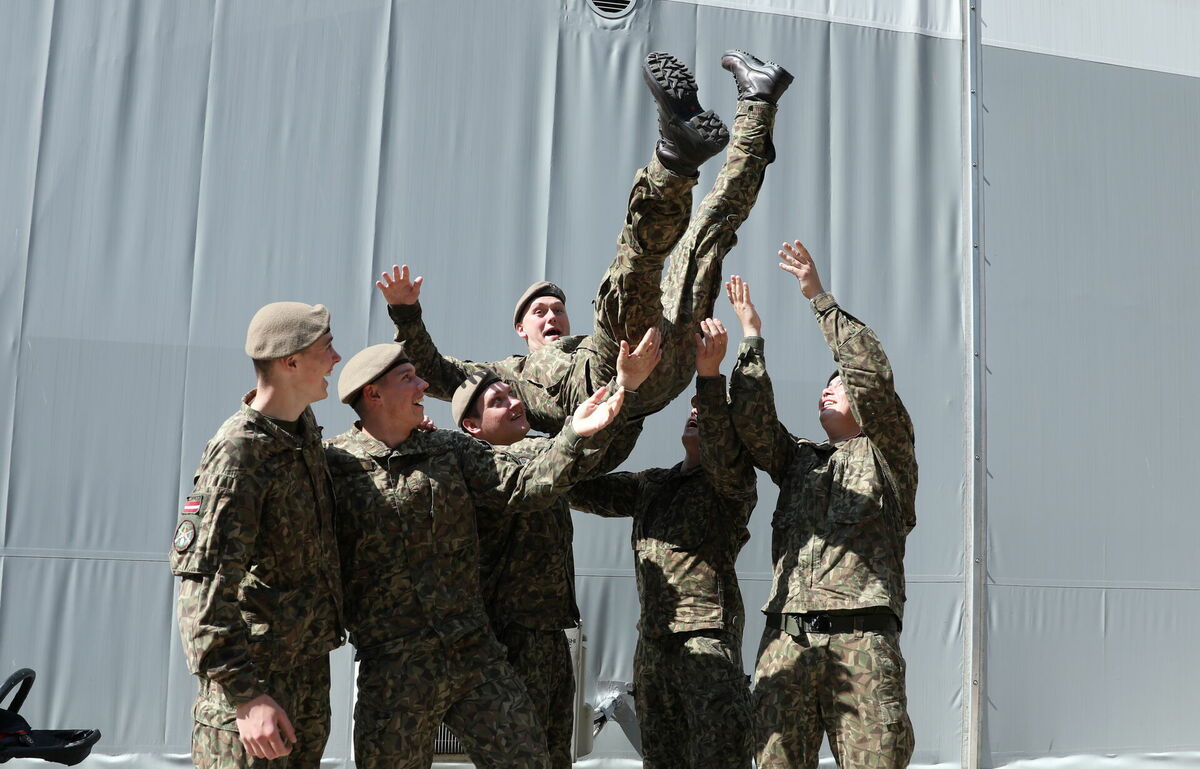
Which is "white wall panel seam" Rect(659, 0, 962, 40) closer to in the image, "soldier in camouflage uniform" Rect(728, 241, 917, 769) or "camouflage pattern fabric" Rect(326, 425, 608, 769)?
"soldier in camouflage uniform" Rect(728, 241, 917, 769)

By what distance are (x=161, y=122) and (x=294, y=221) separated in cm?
66

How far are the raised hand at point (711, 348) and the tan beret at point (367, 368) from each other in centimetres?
101

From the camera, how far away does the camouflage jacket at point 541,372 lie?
3.61 m

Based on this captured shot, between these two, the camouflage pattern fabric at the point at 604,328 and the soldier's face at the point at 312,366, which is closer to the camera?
the soldier's face at the point at 312,366

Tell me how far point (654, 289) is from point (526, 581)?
0.94 m

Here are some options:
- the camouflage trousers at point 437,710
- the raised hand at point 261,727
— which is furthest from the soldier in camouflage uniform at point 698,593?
the raised hand at point 261,727

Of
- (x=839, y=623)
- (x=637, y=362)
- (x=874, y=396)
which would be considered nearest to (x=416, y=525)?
(x=637, y=362)

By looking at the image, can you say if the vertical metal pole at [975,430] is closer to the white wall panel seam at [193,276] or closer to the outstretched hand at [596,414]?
the outstretched hand at [596,414]

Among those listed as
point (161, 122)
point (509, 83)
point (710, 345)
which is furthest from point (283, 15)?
point (710, 345)

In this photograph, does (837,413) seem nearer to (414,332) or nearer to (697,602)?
(697,602)

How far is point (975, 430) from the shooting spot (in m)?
5.18

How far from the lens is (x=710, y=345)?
3.52m

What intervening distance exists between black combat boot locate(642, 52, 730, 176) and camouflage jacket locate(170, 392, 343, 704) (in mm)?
1175

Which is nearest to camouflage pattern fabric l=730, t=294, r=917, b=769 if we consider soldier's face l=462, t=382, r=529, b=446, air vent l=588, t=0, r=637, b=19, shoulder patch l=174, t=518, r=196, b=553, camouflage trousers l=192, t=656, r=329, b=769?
soldier's face l=462, t=382, r=529, b=446
